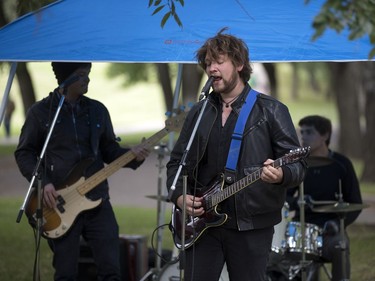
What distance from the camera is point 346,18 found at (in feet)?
13.7

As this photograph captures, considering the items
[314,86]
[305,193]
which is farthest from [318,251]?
[314,86]

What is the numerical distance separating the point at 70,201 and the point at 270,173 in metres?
2.39

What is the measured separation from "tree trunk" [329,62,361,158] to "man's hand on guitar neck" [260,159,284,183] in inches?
638

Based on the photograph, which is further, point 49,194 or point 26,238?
point 26,238

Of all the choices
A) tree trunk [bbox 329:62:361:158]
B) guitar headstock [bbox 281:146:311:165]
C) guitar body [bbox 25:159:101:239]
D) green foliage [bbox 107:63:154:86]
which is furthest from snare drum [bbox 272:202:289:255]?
green foliage [bbox 107:63:154:86]

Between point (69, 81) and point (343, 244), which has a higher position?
point (69, 81)

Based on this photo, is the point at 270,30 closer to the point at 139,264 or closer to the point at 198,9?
the point at 198,9

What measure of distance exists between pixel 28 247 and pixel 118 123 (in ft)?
112

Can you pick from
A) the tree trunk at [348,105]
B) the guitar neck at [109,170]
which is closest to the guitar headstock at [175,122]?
the guitar neck at [109,170]

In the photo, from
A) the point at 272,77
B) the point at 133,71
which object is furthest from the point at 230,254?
the point at 133,71

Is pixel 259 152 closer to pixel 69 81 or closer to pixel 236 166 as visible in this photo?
pixel 236 166

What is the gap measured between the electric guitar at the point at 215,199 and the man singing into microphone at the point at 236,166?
36mm

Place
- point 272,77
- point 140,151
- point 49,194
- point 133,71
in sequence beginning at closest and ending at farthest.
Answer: point 49,194, point 140,151, point 272,77, point 133,71

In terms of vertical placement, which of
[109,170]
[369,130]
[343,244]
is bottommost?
[369,130]
